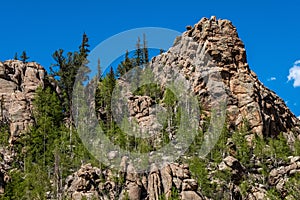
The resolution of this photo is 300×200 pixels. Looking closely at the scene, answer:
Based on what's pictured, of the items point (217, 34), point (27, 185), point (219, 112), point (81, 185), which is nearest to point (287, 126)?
point (219, 112)

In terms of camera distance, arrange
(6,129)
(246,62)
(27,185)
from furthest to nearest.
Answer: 1. (246,62)
2. (6,129)
3. (27,185)

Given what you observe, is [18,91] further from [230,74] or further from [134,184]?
[230,74]

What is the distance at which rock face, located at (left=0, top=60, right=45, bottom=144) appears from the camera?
273ft

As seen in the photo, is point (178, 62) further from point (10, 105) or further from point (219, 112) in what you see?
point (10, 105)

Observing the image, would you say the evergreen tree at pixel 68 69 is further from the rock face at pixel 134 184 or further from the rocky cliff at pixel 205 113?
the rock face at pixel 134 184

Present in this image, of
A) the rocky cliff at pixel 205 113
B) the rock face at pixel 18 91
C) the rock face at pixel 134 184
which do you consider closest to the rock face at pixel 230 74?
the rocky cliff at pixel 205 113

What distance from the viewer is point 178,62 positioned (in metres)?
102

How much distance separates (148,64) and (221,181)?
162 ft

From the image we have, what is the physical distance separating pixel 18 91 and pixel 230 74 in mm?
41029

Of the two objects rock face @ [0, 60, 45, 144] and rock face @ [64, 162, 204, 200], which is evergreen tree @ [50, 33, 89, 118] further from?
rock face @ [64, 162, 204, 200]

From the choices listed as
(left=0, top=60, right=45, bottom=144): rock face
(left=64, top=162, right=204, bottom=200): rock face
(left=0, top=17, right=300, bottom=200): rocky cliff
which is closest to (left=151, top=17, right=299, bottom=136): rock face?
(left=0, top=17, right=300, bottom=200): rocky cliff

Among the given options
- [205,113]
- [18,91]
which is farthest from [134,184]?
[18,91]

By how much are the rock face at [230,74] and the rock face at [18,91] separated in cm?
2615

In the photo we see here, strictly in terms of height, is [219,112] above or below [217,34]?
below
